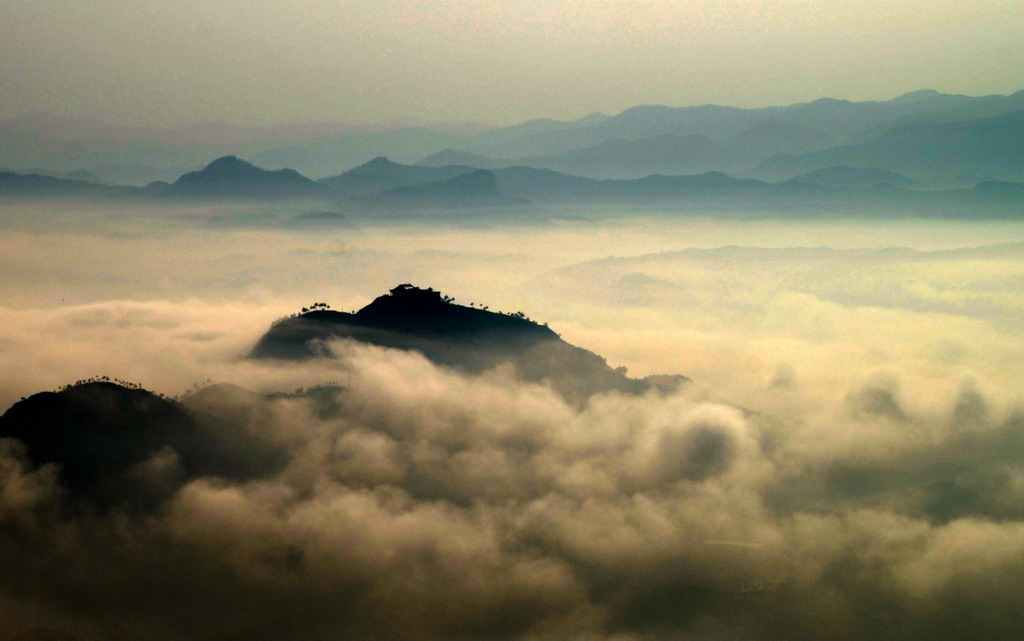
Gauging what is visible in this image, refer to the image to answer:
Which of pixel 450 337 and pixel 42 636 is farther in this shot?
pixel 450 337

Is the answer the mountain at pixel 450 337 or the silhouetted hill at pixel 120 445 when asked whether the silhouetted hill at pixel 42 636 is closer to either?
the silhouetted hill at pixel 120 445

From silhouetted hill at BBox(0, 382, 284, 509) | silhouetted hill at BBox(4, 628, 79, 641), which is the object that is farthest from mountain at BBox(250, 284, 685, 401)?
silhouetted hill at BBox(4, 628, 79, 641)

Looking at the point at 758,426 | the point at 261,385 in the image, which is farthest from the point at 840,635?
the point at 261,385

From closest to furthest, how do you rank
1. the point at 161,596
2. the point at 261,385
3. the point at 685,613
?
the point at 161,596, the point at 685,613, the point at 261,385

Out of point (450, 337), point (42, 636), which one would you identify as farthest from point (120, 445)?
point (450, 337)

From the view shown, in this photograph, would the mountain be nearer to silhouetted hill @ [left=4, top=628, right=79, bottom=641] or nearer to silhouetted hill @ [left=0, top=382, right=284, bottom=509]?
silhouetted hill @ [left=0, top=382, right=284, bottom=509]

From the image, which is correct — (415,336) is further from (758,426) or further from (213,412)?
(758,426)

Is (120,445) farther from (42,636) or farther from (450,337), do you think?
(450,337)
